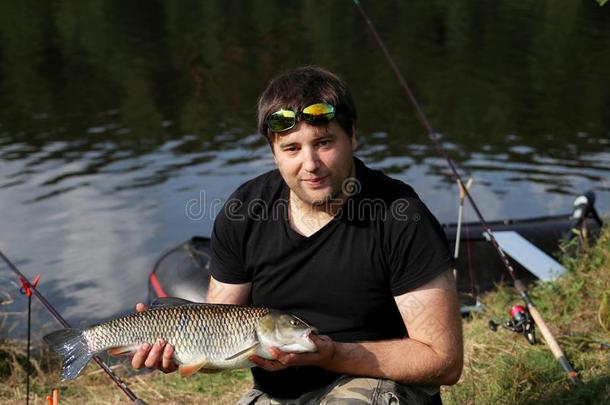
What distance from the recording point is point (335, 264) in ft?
11.1

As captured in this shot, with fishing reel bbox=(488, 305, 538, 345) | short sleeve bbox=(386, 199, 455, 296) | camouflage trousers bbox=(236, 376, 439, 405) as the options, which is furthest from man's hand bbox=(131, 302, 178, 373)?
fishing reel bbox=(488, 305, 538, 345)

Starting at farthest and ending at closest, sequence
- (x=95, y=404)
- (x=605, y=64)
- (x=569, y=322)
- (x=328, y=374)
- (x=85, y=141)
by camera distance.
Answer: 1. (x=605, y=64)
2. (x=85, y=141)
3. (x=569, y=322)
4. (x=95, y=404)
5. (x=328, y=374)

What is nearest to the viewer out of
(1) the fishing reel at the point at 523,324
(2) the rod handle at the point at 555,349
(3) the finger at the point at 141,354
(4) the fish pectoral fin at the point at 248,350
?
(4) the fish pectoral fin at the point at 248,350

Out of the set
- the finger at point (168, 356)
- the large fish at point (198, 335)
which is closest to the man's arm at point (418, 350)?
the large fish at point (198, 335)

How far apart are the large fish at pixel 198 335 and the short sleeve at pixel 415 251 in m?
0.42

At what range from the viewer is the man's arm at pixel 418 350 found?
3.21 metres

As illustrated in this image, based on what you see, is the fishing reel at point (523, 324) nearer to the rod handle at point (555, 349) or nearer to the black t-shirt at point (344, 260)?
the rod handle at point (555, 349)

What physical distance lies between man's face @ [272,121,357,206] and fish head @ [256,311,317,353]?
1.82 feet

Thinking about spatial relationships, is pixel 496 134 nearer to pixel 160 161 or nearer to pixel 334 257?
pixel 160 161

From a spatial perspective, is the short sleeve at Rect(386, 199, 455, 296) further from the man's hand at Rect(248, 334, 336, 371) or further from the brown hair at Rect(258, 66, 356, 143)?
the brown hair at Rect(258, 66, 356, 143)

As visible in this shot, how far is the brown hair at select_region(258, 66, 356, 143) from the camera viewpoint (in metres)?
3.42

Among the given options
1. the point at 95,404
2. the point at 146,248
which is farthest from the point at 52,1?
the point at 95,404

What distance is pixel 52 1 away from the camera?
92.5ft

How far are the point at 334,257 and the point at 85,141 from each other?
38.7 ft
